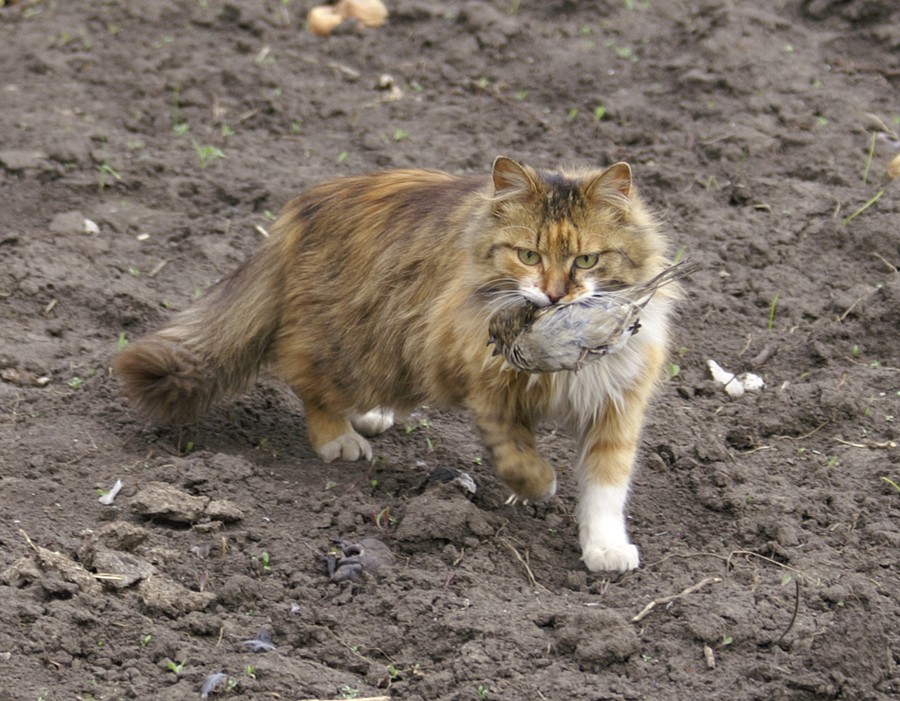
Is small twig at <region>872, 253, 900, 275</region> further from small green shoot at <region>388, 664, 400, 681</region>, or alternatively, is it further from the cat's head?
small green shoot at <region>388, 664, 400, 681</region>

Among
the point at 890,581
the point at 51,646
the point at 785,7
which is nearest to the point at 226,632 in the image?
the point at 51,646

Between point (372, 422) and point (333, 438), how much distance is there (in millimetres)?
295

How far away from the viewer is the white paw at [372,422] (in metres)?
5.91

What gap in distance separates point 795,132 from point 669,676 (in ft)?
15.0

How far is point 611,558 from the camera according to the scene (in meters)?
4.73

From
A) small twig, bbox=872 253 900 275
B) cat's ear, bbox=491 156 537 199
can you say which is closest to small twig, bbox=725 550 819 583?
cat's ear, bbox=491 156 537 199

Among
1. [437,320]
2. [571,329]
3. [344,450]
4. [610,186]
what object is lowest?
[344,450]

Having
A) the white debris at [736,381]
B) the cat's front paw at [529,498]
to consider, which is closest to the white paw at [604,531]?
the cat's front paw at [529,498]

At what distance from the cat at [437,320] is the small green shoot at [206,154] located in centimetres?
211

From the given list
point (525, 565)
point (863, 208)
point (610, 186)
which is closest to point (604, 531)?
point (525, 565)

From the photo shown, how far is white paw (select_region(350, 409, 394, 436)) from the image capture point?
5914 millimetres

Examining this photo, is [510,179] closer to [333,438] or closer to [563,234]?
[563,234]

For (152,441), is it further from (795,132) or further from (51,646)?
(795,132)

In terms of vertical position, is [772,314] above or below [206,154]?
above
